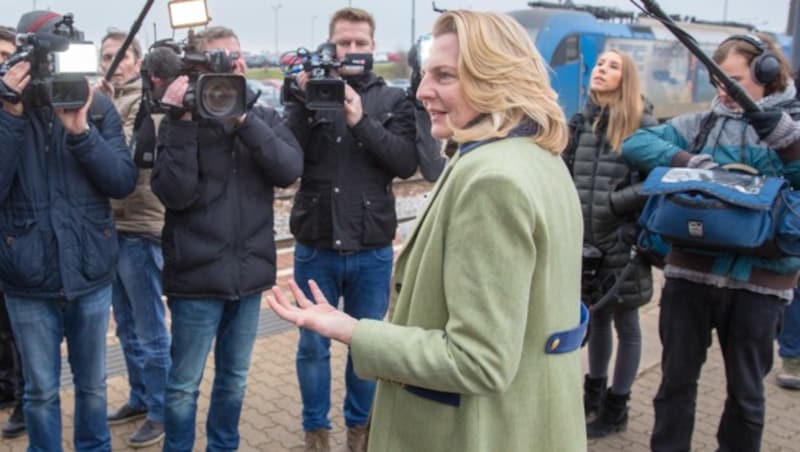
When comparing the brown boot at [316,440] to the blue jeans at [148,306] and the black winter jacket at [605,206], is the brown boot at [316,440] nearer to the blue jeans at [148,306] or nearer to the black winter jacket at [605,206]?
the blue jeans at [148,306]

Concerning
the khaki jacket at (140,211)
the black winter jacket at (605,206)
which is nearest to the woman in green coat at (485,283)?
the black winter jacket at (605,206)

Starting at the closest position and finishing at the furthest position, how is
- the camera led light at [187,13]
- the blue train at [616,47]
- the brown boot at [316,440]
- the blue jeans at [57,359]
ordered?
the blue jeans at [57,359], the camera led light at [187,13], the brown boot at [316,440], the blue train at [616,47]

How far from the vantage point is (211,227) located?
3184 millimetres

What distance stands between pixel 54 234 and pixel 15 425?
56.4 inches

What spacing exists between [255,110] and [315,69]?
A: 0.34 meters

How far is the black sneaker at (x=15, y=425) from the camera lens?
392 cm

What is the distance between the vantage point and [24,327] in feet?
Answer: 10.2

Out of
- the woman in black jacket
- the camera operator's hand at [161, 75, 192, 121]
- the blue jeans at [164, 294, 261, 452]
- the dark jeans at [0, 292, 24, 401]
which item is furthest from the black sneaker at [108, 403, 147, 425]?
the woman in black jacket

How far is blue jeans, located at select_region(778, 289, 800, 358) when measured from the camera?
491 centimetres

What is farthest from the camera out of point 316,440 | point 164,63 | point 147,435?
point 147,435

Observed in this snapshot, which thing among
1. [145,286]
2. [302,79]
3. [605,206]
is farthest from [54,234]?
[605,206]

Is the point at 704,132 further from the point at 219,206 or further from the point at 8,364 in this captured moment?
the point at 8,364

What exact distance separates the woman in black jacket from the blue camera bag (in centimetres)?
58

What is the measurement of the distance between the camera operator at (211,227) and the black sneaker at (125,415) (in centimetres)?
90
